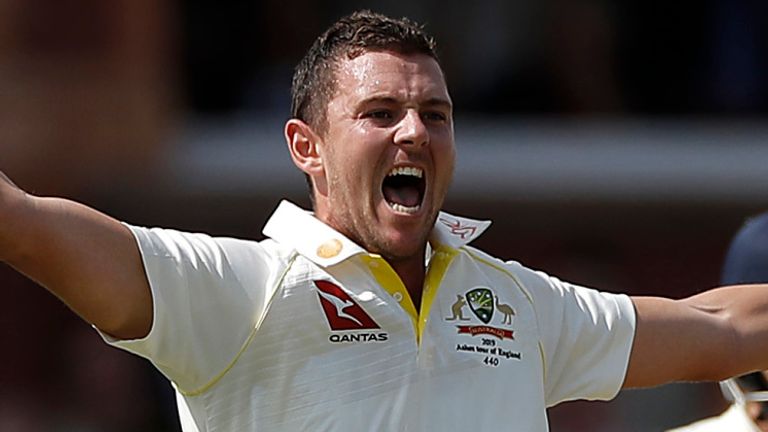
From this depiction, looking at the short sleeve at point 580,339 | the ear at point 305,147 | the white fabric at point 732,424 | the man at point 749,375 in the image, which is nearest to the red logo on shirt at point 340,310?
the ear at point 305,147

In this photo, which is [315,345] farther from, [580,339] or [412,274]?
[580,339]

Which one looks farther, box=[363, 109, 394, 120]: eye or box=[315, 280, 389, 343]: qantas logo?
box=[363, 109, 394, 120]: eye

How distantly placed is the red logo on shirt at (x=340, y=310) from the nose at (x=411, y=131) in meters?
0.40

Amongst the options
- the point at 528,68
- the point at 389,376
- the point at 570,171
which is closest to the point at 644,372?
the point at 389,376

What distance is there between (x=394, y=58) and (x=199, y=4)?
790 cm

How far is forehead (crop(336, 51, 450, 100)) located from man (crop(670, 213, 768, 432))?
4.71ft

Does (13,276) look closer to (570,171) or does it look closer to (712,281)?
(570,171)

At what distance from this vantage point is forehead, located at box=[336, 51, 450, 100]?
173 inches

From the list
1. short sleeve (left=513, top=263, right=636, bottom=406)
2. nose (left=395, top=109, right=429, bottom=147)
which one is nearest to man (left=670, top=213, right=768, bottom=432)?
short sleeve (left=513, top=263, right=636, bottom=406)

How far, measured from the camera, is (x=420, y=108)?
4.40 metres

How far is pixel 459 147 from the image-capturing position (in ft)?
36.6

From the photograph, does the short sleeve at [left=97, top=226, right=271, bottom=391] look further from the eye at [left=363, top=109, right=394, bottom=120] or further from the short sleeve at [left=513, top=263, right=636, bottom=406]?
the short sleeve at [left=513, top=263, right=636, bottom=406]

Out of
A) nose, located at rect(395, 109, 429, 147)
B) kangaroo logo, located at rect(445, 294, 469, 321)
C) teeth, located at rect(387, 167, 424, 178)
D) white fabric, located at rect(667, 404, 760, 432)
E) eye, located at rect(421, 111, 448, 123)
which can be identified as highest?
eye, located at rect(421, 111, 448, 123)

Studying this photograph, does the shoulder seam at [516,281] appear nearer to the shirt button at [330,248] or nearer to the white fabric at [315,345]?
the white fabric at [315,345]
